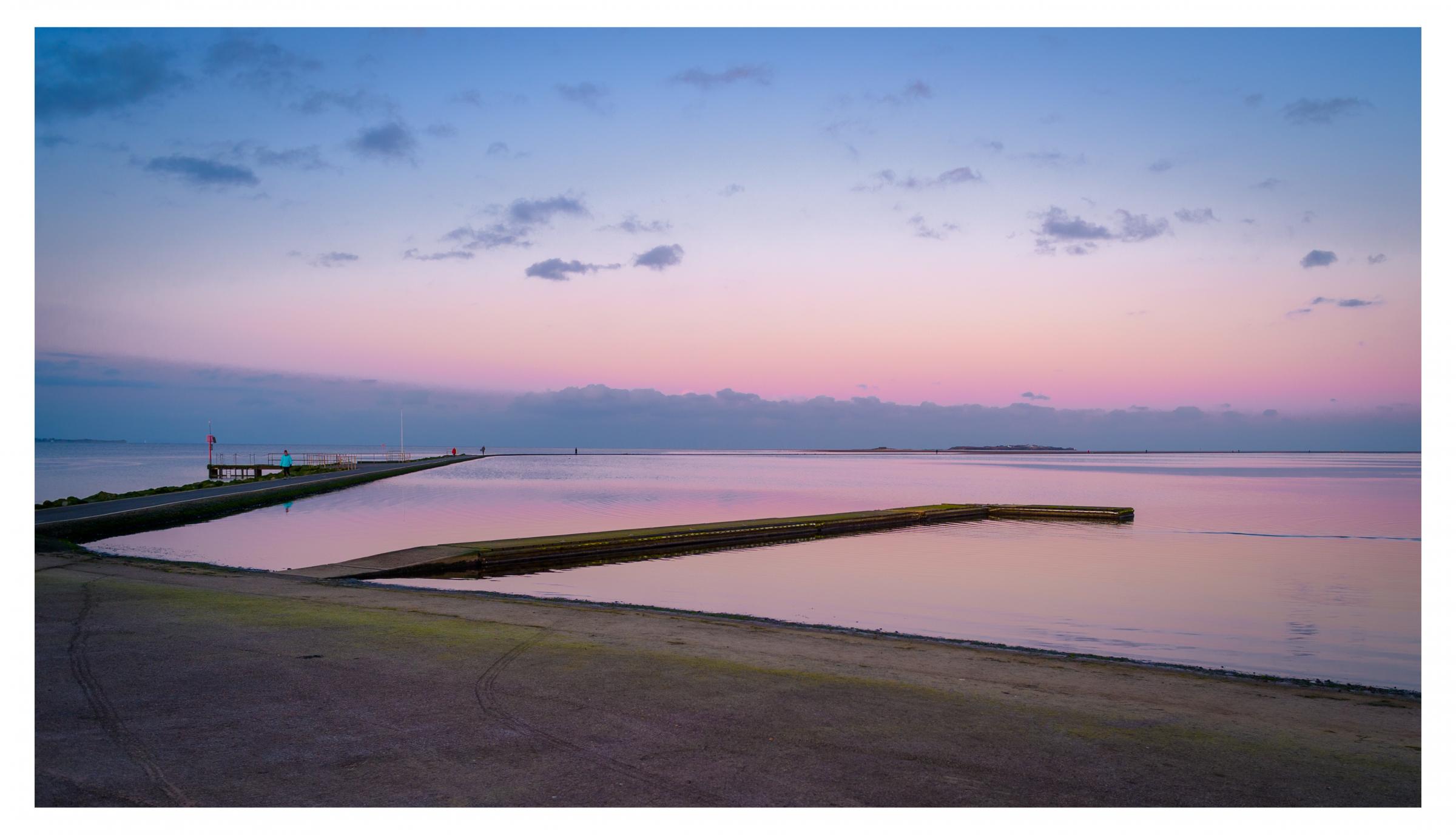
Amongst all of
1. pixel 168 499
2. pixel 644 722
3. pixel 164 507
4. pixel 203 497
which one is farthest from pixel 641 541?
pixel 203 497

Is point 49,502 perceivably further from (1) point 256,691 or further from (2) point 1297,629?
(2) point 1297,629

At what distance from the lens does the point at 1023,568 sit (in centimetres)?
2002

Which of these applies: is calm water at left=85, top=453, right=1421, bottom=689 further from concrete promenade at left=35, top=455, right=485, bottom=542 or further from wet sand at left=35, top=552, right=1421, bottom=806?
wet sand at left=35, top=552, right=1421, bottom=806

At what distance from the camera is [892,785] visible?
4613mm

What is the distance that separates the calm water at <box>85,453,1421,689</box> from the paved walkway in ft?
5.97

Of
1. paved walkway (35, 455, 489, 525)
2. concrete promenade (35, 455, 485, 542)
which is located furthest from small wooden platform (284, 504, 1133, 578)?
paved walkway (35, 455, 489, 525)

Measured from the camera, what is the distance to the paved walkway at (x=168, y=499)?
2372 cm

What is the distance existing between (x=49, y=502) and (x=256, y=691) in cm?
2859

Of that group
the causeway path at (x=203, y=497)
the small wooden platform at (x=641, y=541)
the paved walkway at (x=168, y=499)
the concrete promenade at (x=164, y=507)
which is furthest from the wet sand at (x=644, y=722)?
the paved walkway at (x=168, y=499)

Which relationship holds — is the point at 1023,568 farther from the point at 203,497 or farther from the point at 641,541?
the point at 203,497

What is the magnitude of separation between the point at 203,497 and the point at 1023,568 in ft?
94.0

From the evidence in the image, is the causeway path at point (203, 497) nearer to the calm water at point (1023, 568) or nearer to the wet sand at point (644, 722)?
the calm water at point (1023, 568)

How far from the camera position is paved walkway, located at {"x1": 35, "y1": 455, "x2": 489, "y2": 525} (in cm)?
2372

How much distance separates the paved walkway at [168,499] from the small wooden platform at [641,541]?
1058 cm
